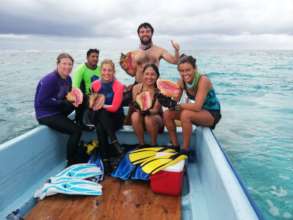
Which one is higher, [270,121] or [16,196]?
[16,196]

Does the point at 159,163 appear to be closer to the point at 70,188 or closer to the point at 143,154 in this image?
the point at 143,154

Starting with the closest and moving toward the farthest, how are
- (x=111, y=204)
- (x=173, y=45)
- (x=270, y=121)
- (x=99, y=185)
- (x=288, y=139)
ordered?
1. (x=111, y=204)
2. (x=99, y=185)
3. (x=173, y=45)
4. (x=288, y=139)
5. (x=270, y=121)

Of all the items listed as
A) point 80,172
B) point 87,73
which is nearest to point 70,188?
point 80,172

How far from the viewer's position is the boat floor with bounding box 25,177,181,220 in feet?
6.98

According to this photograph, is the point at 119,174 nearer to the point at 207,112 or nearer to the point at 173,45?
the point at 207,112

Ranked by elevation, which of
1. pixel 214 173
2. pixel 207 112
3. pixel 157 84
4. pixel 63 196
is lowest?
pixel 63 196

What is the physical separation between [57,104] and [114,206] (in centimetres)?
120

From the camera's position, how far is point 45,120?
2.87 metres

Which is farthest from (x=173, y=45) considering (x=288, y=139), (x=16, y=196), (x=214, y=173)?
(x=288, y=139)

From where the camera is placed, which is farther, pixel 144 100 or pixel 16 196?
pixel 144 100

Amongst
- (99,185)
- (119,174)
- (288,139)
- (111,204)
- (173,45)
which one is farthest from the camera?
(288,139)

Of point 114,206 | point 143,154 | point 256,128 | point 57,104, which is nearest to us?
point 114,206

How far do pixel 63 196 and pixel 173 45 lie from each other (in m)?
Answer: 2.21

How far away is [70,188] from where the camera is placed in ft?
7.86
